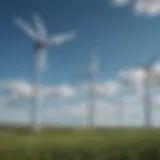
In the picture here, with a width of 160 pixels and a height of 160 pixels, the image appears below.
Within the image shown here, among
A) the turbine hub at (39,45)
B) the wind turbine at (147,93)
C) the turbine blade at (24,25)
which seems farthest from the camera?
the wind turbine at (147,93)

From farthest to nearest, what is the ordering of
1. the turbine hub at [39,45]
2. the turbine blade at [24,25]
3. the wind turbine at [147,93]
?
the wind turbine at [147,93] < the turbine hub at [39,45] < the turbine blade at [24,25]

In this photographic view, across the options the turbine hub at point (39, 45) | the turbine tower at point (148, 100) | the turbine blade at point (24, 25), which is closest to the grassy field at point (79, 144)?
the turbine tower at point (148, 100)

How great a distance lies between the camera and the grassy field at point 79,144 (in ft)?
13.4

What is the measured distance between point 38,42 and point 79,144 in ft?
3.37

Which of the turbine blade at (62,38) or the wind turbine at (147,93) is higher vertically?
the turbine blade at (62,38)

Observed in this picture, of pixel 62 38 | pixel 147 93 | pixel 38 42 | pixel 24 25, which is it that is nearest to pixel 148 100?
pixel 147 93

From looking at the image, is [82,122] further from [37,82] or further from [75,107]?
[37,82]

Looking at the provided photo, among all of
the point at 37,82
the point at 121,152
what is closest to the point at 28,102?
the point at 37,82

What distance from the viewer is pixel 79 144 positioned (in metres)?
4.29

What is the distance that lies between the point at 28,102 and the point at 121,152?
100cm

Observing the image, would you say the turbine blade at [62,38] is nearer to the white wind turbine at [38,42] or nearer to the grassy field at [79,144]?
the white wind turbine at [38,42]

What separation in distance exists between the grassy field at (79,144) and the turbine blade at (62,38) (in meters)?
0.80

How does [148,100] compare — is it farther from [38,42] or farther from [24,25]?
[24,25]

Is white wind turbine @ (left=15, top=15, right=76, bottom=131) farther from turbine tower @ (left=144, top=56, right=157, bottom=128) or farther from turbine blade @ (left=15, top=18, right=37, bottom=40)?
turbine tower @ (left=144, top=56, right=157, bottom=128)
